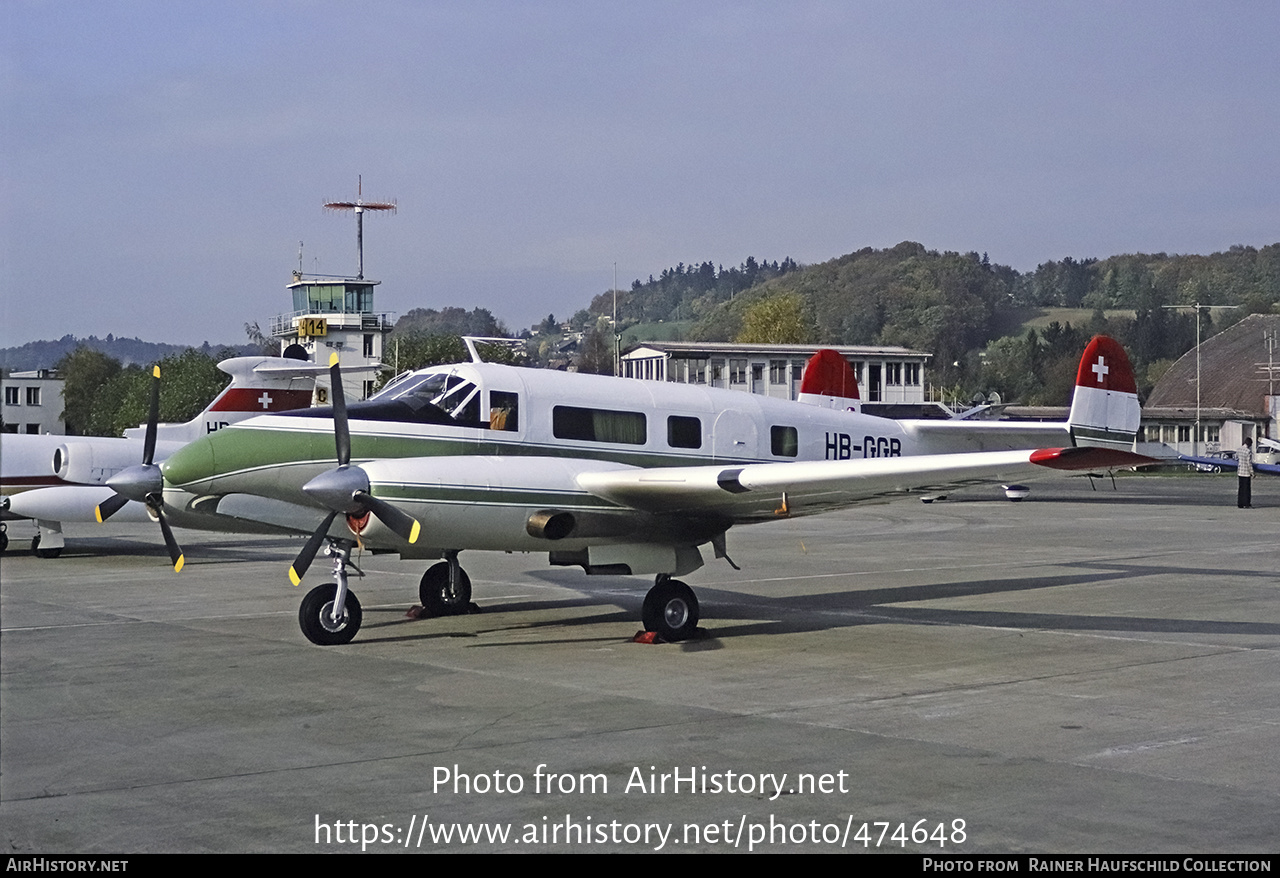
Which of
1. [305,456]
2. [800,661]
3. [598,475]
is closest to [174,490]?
[305,456]

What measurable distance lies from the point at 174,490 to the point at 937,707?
8324mm

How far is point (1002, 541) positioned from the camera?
1181 inches

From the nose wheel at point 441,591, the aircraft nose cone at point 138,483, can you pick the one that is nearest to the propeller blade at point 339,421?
the aircraft nose cone at point 138,483

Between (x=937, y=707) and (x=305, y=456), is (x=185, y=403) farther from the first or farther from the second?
(x=937, y=707)

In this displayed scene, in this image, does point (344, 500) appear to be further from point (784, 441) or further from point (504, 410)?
point (784, 441)

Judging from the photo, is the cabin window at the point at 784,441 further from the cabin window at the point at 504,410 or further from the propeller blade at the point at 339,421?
the propeller blade at the point at 339,421

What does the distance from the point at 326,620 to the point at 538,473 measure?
9.68 feet

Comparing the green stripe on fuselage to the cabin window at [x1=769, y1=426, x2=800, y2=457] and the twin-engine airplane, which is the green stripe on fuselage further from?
the cabin window at [x1=769, y1=426, x2=800, y2=457]

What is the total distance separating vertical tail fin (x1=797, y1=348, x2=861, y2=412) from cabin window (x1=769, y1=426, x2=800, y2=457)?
2.93m

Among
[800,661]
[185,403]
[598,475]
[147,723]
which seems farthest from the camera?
[185,403]

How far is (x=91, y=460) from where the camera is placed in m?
26.8

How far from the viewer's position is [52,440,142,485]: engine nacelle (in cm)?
2677

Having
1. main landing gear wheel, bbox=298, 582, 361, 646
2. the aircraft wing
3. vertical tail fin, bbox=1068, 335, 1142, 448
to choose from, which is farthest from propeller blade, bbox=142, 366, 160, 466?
vertical tail fin, bbox=1068, 335, 1142, 448

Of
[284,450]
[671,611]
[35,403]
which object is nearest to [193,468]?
[284,450]
